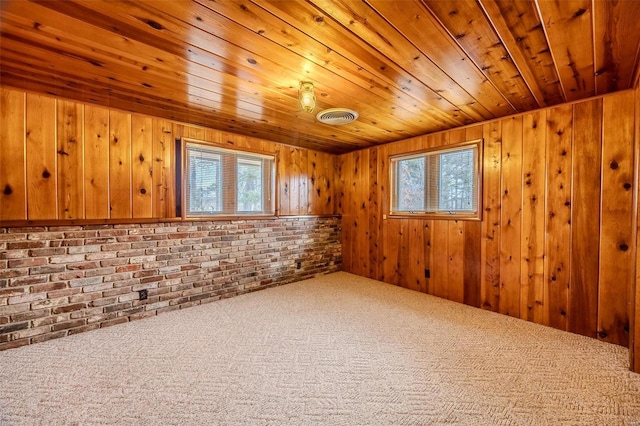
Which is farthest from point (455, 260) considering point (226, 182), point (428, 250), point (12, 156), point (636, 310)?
point (12, 156)

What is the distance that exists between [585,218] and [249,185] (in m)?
3.54

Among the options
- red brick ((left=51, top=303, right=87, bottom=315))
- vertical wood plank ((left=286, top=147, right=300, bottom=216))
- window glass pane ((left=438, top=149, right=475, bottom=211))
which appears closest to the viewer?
red brick ((left=51, top=303, right=87, bottom=315))

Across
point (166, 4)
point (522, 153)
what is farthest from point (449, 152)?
point (166, 4)

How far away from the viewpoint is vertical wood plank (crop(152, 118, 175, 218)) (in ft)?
9.41

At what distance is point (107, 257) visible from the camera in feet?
8.47

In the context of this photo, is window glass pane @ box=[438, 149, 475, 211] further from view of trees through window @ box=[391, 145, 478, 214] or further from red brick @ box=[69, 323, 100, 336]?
red brick @ box=[69, 323, 100, 336]

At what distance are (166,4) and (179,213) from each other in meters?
2.19

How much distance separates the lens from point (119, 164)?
2.64m

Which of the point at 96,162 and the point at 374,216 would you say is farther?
the point at 374,216

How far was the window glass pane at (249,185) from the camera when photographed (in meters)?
3.60

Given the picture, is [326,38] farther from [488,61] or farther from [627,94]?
[627,94]

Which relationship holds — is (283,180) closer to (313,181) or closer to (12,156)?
(313,181)

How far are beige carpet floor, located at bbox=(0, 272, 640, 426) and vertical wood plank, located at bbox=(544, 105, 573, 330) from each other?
0.25 meters

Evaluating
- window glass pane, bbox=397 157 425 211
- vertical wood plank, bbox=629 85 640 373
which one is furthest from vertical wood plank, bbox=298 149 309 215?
vertical wood plank, bbox=629 85 640 373
